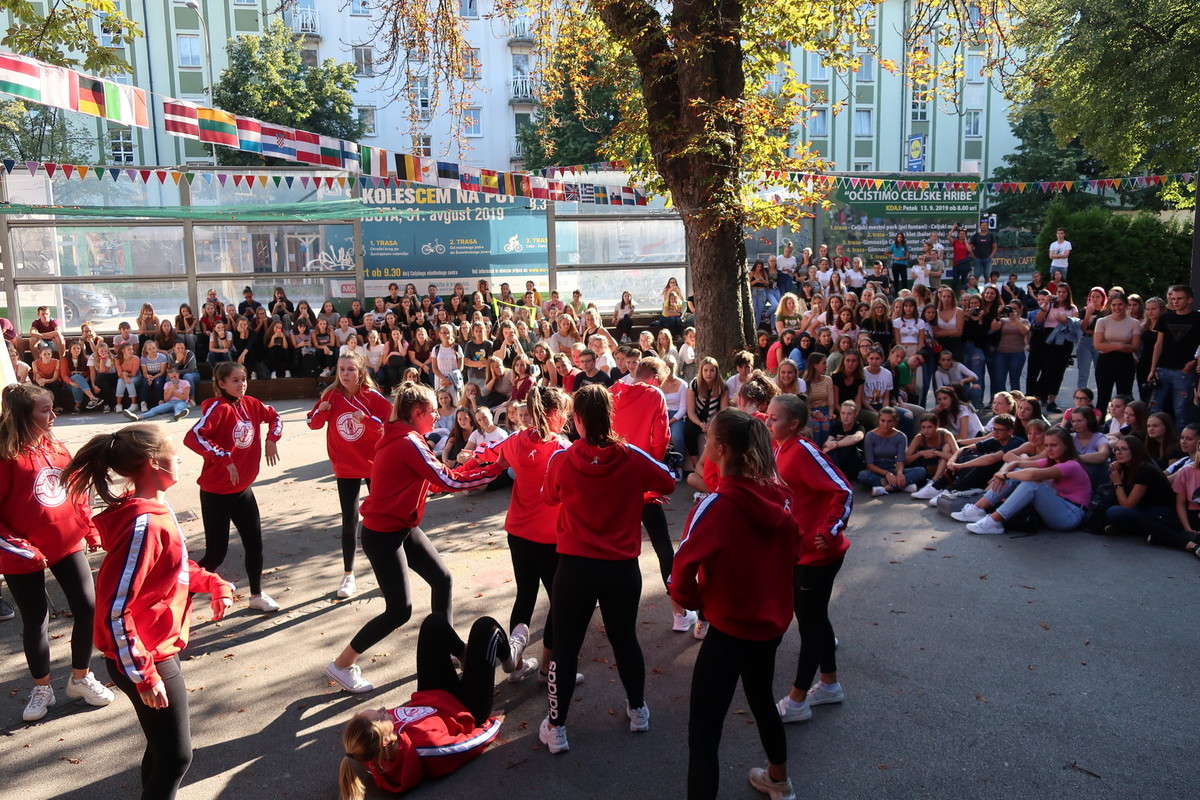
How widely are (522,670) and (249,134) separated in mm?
8421

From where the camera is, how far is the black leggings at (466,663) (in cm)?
426

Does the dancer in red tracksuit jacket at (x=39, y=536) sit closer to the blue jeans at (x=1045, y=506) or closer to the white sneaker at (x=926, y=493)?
the blue jeans at (x=1045, y=506)

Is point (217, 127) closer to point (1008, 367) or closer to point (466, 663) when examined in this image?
point (466, 663)

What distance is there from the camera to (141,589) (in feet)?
11.1

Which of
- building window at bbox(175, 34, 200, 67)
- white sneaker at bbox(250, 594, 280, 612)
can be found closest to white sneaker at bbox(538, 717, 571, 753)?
white sneaker at bbox(250, 594, 280, 612)

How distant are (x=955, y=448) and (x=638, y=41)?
5.26 m

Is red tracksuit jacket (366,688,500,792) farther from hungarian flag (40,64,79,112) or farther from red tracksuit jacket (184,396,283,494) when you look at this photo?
hungarian flag (40,64,79,112)

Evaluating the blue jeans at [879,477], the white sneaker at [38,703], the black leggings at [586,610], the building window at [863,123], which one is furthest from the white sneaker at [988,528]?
the building window at [863,123]

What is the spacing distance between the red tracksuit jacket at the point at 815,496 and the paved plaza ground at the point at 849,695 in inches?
36.8

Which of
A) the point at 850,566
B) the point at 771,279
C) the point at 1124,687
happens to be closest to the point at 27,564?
the point at 850,566

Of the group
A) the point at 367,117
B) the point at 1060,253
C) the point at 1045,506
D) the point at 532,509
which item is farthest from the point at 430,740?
the point at 367,117

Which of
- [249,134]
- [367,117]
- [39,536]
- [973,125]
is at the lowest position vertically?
[39,536]

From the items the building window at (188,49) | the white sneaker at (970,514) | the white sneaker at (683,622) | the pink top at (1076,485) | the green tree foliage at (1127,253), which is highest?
the building window at (188,49)

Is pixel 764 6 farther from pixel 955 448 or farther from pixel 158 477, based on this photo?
pixel 158 477
